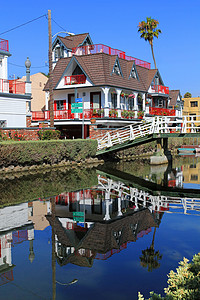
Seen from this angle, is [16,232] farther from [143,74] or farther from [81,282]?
[143,74]

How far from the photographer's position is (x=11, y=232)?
34.9ft

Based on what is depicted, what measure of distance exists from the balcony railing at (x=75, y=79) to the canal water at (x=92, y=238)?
70.3 ft

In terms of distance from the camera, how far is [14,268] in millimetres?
8047

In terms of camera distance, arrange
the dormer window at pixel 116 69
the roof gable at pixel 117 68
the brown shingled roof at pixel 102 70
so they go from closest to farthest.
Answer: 1. the brown shingled roof at pixel 102 70
2. the roof gable at pixel 117 68
3. the dormer window at pixel 116 69

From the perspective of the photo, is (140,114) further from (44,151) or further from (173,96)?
(173,96)

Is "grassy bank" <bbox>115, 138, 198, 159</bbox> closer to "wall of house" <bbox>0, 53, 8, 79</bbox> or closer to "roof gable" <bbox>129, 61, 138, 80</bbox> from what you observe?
"roof gable" <bbox>129, 61, 138, 80</bbox>

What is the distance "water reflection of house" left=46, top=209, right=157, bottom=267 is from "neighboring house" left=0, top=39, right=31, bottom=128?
1986 centimetres

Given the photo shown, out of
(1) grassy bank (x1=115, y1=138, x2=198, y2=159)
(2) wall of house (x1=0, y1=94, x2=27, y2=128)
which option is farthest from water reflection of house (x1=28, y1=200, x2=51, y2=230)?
(1) grassy bank (x1=115, y1=138, x2=198, y2=159)

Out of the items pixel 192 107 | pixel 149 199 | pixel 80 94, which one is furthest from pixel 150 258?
pixel 192 107

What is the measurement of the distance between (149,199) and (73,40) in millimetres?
33892

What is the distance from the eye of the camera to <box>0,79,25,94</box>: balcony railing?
3067 centimetres

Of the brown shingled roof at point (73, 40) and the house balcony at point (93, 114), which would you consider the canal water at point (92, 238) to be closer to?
the house balcony at point (93, 114)

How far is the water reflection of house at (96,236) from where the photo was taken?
8734mm

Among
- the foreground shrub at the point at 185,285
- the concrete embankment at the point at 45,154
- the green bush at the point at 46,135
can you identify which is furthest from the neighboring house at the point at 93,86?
the foreground shrub at the point at 185,285
